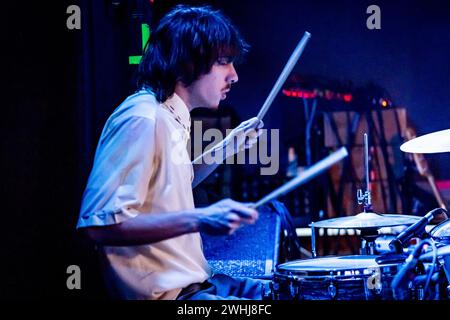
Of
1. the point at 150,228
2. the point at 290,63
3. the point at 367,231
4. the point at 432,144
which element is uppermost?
the point at 290,63

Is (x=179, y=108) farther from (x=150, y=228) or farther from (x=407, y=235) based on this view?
(x=407, y=235)

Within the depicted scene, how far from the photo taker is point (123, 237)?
1642mm

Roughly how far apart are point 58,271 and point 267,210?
9.38 feet

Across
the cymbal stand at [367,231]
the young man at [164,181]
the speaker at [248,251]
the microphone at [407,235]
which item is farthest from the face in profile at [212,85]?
the cymbal stand at [367,231]

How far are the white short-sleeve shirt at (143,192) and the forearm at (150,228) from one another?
0.02 metres

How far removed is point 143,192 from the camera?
1702 millimetres

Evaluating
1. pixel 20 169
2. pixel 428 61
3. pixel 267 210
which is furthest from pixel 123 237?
pixel 428 61

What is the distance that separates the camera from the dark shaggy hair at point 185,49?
197cm

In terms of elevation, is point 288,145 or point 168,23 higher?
point 168,23

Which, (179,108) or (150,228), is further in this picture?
(179,108)

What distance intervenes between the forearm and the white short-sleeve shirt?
0.9 inches

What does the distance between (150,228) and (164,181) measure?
0.61 feet

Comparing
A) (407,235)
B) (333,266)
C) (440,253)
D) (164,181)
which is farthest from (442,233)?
(164,181)
